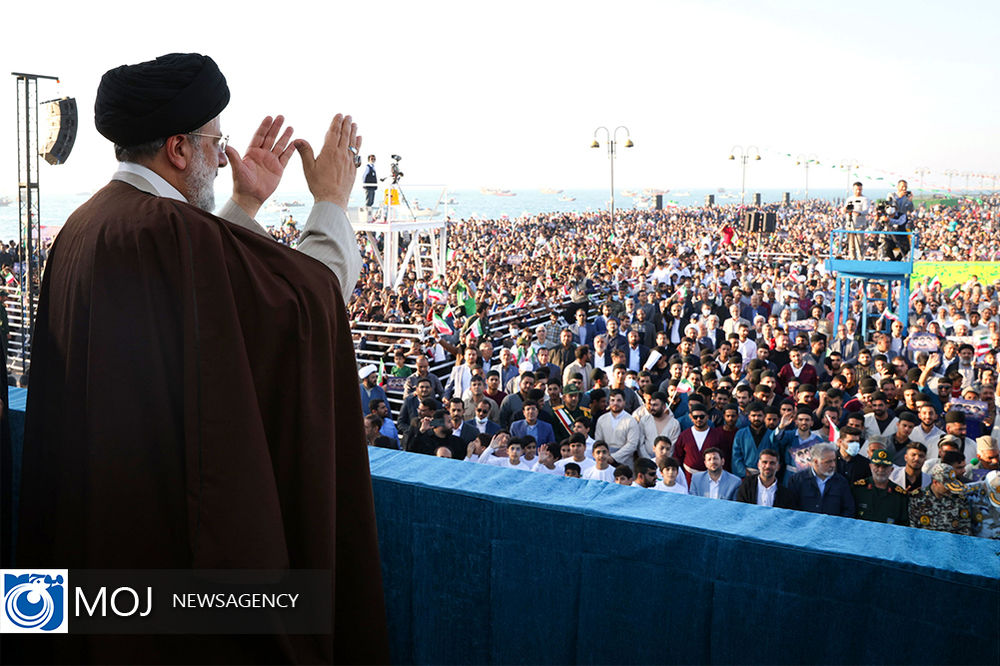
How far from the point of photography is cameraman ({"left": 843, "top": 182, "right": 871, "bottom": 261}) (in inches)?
511

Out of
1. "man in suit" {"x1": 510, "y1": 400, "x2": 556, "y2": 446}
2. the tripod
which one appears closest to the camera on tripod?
the tripod

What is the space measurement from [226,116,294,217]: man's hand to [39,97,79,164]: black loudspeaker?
7396mm

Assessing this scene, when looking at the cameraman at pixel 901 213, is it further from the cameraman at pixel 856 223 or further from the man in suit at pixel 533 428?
the man in suit at pixel 533 428

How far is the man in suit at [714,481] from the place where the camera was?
5332 millimetres

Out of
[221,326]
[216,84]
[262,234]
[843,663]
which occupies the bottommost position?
[843,663]

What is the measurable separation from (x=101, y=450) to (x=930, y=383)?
7.46 m

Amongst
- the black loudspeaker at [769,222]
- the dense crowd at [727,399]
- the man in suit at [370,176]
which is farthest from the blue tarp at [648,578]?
the black loudspeaker at [769,222]

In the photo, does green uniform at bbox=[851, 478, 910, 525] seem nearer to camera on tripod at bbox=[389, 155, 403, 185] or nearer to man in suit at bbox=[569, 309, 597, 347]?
man in suit at bbox=[569, 309, 597, 347]

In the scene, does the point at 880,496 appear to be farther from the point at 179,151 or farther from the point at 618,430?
the point at 179,151

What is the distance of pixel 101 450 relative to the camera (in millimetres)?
1228

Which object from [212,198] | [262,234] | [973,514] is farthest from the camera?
[973,514]

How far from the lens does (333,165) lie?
154cm

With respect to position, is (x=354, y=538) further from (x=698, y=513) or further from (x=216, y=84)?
(x=216, y=84)

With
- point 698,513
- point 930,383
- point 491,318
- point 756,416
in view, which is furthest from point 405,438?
point 491,318
